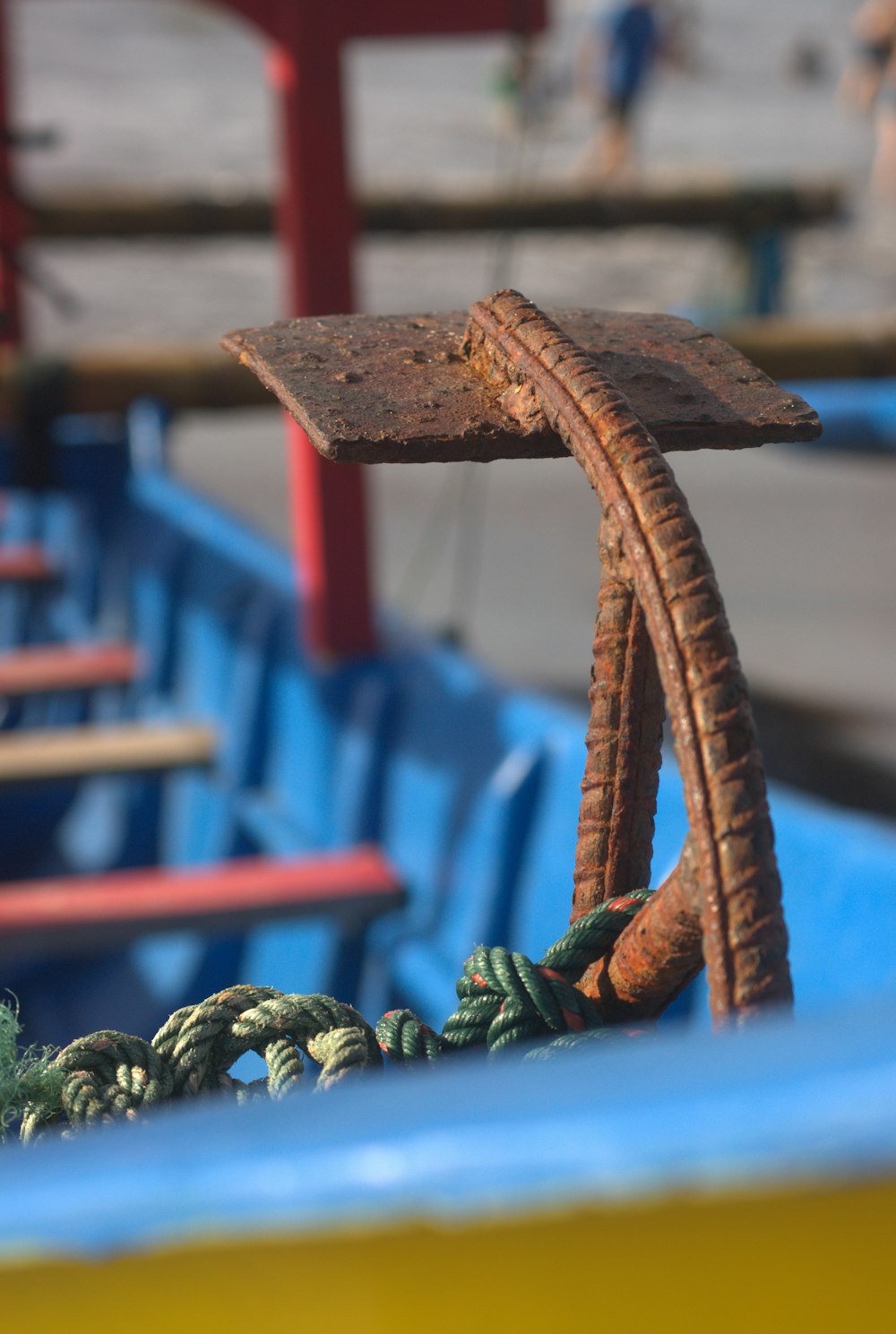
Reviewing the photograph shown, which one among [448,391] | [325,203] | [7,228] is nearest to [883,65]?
[7,228]

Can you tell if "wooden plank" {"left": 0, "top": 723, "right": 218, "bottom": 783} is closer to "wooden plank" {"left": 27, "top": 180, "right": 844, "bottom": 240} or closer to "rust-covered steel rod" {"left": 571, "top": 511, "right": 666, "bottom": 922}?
"rust-covered steel rod" {"left": 571, "top": 511, "right": 666, "bottom": 922}

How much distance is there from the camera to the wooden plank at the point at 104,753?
9.68 feet

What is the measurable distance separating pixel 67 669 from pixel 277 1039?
3.04 metres

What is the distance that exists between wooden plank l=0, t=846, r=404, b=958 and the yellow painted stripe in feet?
5.09

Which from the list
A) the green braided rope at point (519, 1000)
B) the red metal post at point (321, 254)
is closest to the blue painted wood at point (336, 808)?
the red metal post at point (321, 254)

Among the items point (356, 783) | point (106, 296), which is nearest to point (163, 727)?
point (356, 783)

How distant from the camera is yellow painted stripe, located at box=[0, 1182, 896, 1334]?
0.55m

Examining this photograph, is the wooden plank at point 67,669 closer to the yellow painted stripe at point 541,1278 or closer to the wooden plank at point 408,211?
the wooden plank at point 408,211

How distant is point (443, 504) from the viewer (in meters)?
7.49

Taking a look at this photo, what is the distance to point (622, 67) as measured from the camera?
1154cm

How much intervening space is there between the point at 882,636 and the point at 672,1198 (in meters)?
5.24

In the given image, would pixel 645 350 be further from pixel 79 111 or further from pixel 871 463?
pixel 79 111

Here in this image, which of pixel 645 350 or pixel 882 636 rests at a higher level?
pixel 645 350

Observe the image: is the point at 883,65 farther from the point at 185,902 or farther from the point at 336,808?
the point at 185,902
